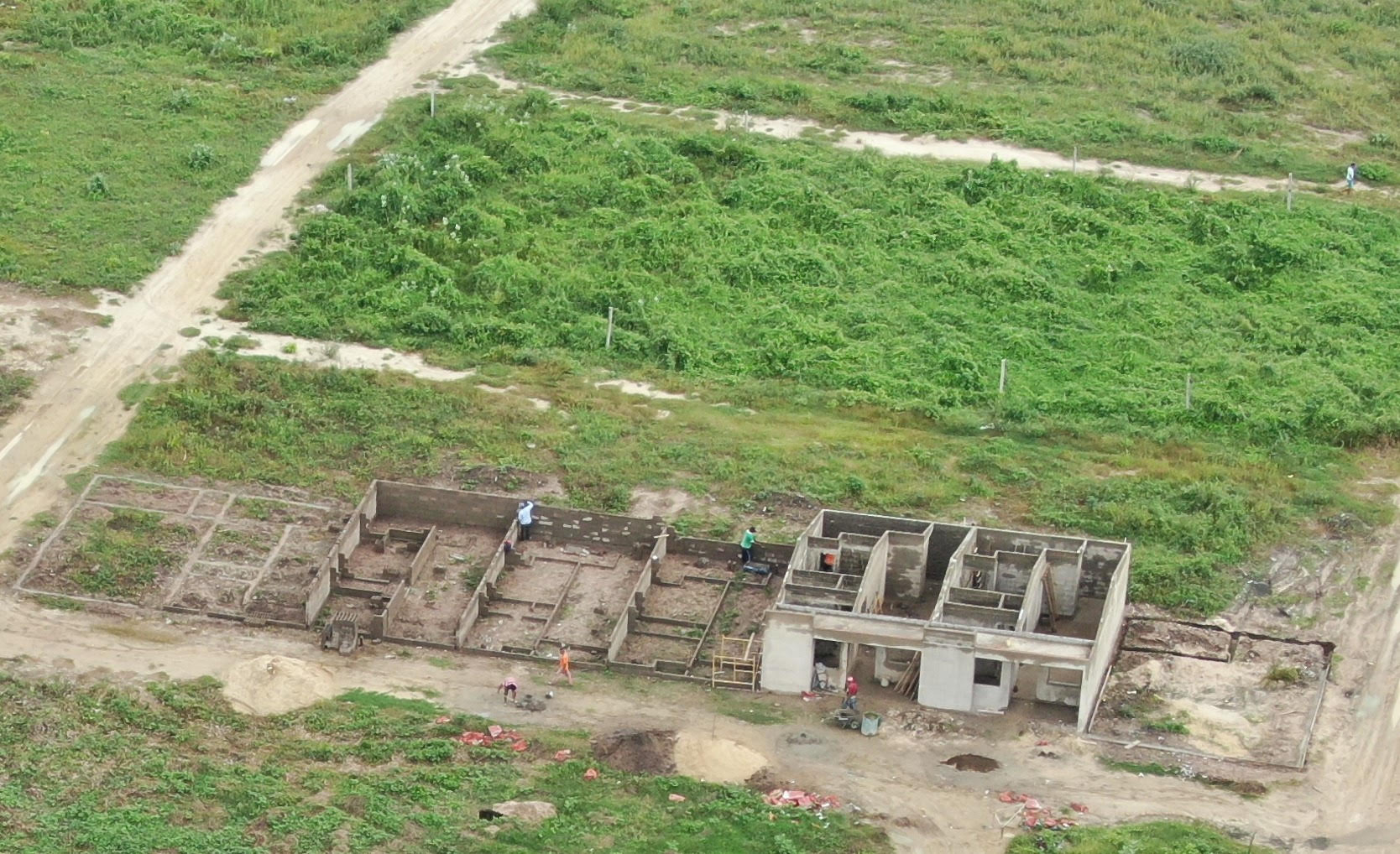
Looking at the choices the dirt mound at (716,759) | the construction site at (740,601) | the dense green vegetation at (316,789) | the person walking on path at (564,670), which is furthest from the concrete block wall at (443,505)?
the dirt mound at (716,759)

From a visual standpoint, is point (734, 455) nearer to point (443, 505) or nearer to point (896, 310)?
point (443, 505)

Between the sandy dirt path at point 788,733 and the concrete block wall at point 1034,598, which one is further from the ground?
the concrete block wall at point 1034,598

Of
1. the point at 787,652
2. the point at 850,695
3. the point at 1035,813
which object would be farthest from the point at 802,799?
the point at 1035,813

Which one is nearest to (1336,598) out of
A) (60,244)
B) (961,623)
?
(961,623)

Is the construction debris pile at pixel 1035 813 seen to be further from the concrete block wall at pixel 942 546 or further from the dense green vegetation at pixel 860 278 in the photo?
the dense green vegetation at pixel 860 278

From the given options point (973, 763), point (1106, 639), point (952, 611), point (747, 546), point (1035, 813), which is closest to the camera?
point (1035, 813)

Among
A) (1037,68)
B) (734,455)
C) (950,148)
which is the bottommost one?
(734,455)
